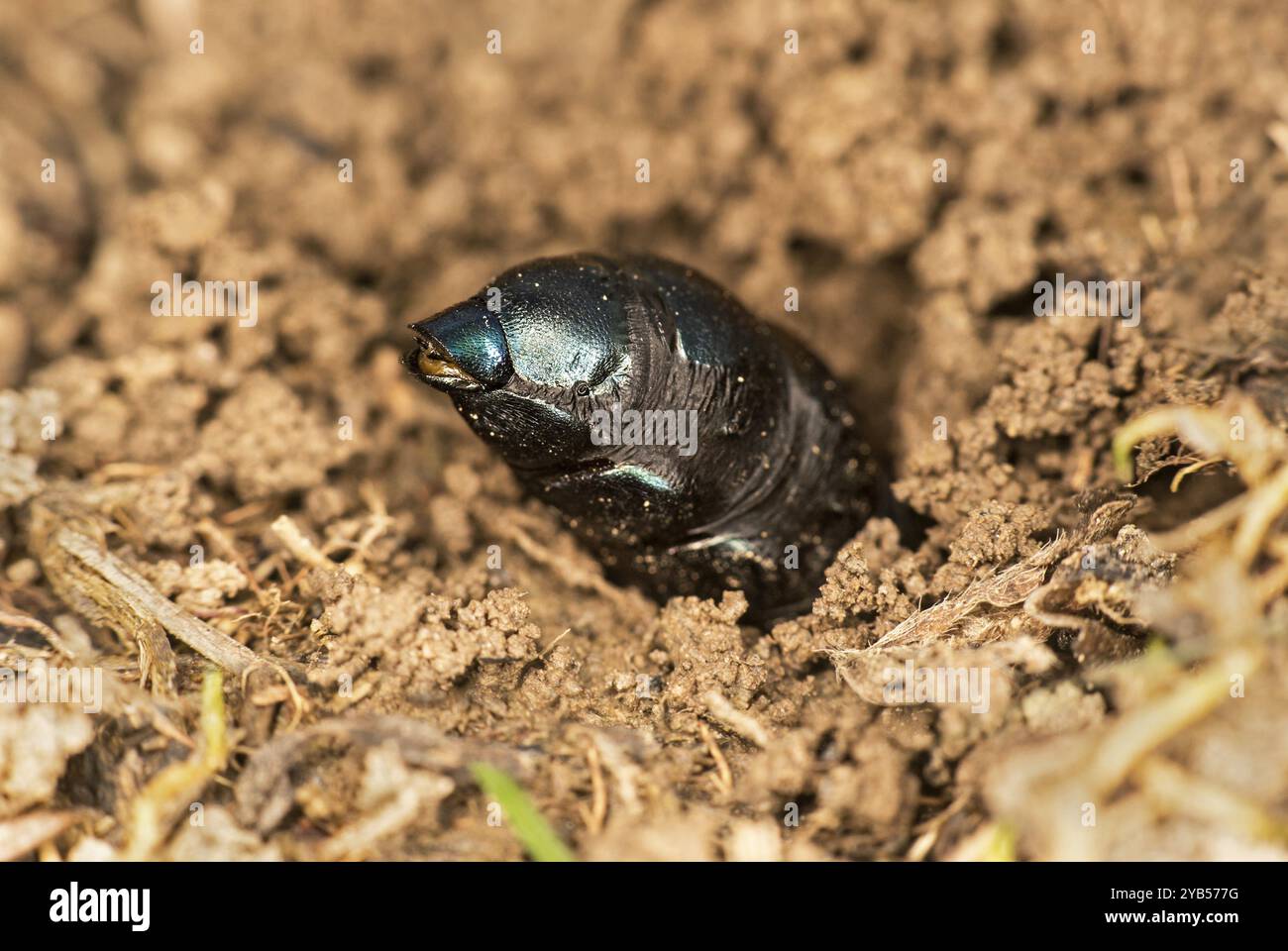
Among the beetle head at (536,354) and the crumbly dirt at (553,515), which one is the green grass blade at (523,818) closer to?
the crumbly dirt at (553,515)

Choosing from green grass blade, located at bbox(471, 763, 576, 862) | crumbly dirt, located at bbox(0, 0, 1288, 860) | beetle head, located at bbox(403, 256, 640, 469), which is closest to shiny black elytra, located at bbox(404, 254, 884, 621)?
beetle head, located at bbox(403, 256, 640, 469)

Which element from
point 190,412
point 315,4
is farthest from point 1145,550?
point 315,4

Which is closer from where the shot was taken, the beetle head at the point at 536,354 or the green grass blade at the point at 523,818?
the green grass blade at the point at 523,818

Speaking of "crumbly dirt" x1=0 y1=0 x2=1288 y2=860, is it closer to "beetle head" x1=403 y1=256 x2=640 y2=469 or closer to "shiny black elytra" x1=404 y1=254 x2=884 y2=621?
"shiny black elytra" x1=404 y1=254 x2=884 y2=621

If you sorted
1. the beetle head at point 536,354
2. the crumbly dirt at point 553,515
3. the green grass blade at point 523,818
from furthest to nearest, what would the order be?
the beetle head at point 536,354 < the crumbly dirt at point 553,515 < the green grass blade at point 523,818

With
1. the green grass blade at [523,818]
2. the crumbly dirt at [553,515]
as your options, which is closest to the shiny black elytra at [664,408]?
the crumbly dirt at [553,515]

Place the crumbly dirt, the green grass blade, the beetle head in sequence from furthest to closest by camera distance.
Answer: the beetle head < the crumbly dirt < the green grass blade
